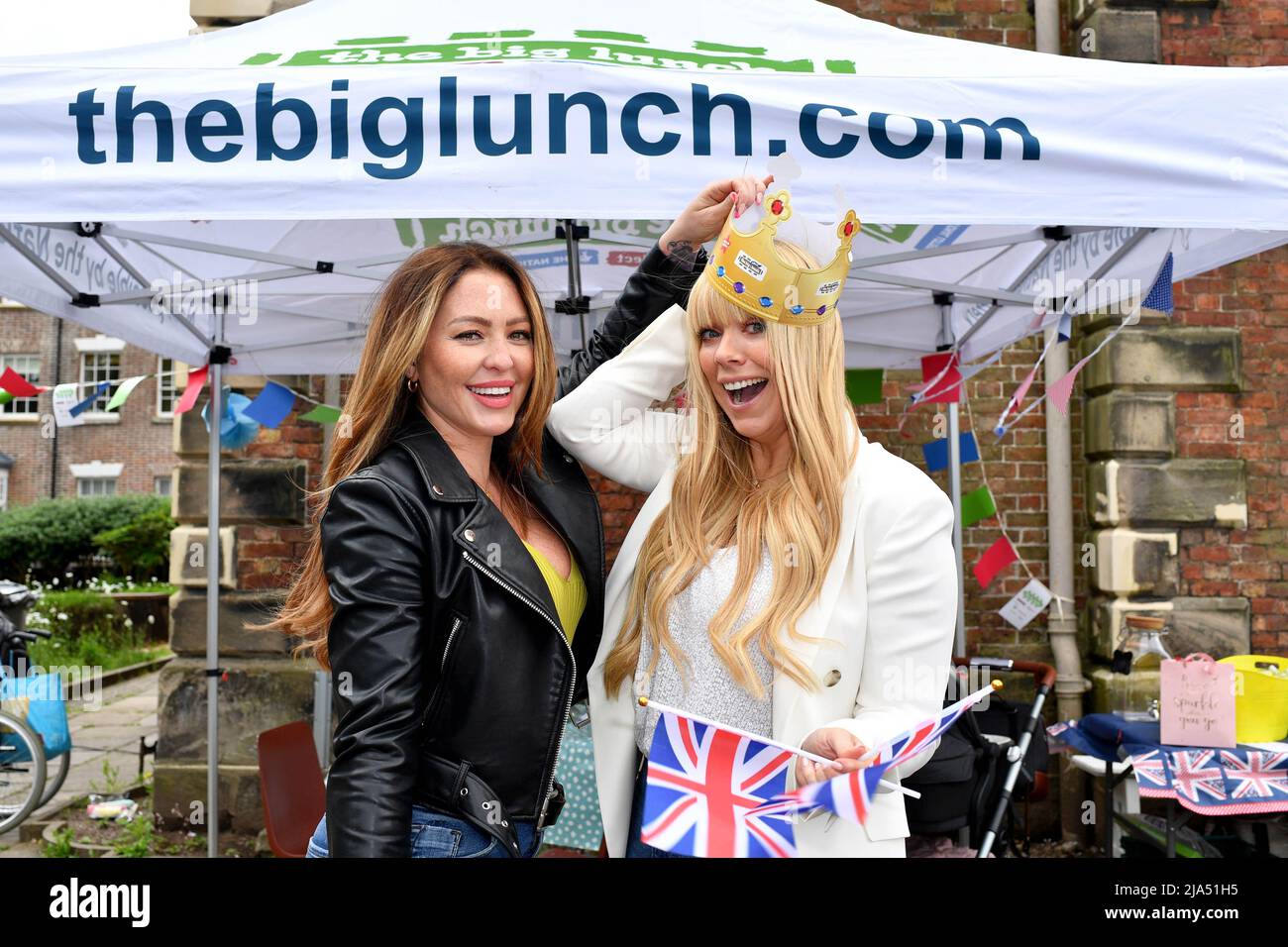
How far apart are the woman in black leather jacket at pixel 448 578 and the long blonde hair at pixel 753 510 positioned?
5.3 inches

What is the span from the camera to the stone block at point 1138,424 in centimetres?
499

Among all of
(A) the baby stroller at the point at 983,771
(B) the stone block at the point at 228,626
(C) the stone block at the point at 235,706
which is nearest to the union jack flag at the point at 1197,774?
(A) the baby stroller at the point at 983,771

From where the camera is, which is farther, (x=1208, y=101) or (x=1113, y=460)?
(x=1113, y=460)

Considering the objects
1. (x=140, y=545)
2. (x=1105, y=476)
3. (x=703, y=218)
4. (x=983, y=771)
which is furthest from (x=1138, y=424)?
(x=140, y=545)

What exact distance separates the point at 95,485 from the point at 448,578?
2981 centimetres

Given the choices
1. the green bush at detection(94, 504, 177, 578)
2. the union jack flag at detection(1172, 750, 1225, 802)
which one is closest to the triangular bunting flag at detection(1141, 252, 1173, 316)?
the union jack flag at detection(1172, 750, 1225, 802)

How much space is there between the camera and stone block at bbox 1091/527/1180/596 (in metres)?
4.94

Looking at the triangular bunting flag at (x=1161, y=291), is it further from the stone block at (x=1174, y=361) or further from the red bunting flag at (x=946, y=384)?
the stone block at (x=1174, y=361)
